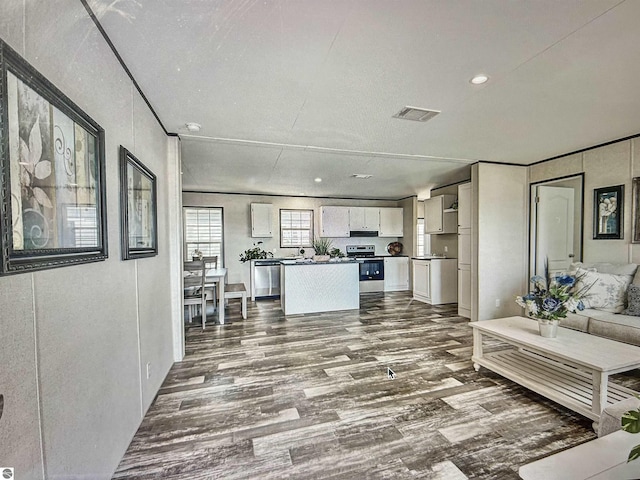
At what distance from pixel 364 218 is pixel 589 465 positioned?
645 cm

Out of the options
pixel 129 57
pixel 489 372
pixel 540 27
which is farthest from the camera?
pixel 489 372

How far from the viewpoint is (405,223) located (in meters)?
7.53

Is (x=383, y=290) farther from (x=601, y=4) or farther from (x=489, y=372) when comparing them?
(x=601, y=4)

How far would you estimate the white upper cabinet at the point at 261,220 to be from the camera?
6.54 metres

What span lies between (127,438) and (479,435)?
7.57 ft

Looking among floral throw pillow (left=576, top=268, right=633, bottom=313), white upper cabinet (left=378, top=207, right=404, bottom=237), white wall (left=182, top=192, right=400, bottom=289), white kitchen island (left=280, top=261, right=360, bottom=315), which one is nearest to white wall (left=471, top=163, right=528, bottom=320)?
floral throw pillow (left=576, top=268, right=633, bottom=313)

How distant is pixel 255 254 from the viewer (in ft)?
20.7

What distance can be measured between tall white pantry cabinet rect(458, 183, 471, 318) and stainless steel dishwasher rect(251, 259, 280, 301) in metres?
3.89

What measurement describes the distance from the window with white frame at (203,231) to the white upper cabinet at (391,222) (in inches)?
166

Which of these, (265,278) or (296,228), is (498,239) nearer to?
(296,228)

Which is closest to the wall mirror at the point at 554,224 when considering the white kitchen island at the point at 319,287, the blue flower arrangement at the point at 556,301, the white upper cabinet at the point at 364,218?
the blue flower arrangement at the point at 556,301

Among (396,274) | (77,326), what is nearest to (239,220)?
(396,274)

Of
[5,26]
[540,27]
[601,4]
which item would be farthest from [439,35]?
[5,26]

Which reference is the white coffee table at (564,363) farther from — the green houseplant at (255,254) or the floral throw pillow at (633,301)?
the green houseplant at (255,254)
